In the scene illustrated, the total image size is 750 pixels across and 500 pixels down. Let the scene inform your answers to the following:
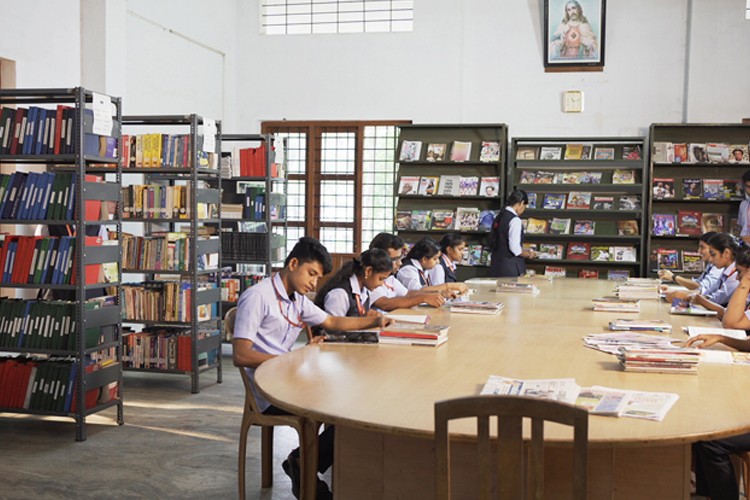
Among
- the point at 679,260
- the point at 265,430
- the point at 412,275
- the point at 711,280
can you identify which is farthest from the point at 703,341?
the point at 679,260

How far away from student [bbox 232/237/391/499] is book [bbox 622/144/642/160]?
6485 millimetres

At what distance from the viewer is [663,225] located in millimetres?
9547

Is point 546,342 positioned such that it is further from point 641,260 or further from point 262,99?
point 262,99

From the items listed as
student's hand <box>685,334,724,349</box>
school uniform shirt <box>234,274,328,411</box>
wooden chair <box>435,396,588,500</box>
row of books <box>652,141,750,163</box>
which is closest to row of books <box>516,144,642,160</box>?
row of books <box>652,141,750,163</box>

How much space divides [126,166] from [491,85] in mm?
5168

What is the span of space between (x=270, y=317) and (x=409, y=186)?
6647mm

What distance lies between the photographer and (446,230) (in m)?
10.1

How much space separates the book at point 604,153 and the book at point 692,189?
34.2 inches

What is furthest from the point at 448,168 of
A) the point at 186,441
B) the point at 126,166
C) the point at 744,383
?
the point at 744,383

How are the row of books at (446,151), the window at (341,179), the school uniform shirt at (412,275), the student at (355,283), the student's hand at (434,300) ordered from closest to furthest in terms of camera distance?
1. the student at (355,283)
2. the student's hand at (434,300)
3. the school uniform shirt at (412,275)
4. the row of books at (446,151)
5. the window at (341,179)

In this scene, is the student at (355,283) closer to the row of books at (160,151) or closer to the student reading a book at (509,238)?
the row of books at (160,151)

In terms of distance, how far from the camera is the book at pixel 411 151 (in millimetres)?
10266

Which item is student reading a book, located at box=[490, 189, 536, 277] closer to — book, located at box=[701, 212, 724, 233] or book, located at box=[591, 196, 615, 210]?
book, located at box=[591, 196, 615, 210]

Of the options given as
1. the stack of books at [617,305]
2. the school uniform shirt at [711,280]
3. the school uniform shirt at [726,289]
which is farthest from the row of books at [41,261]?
the school uniform shirt at [711,280]
